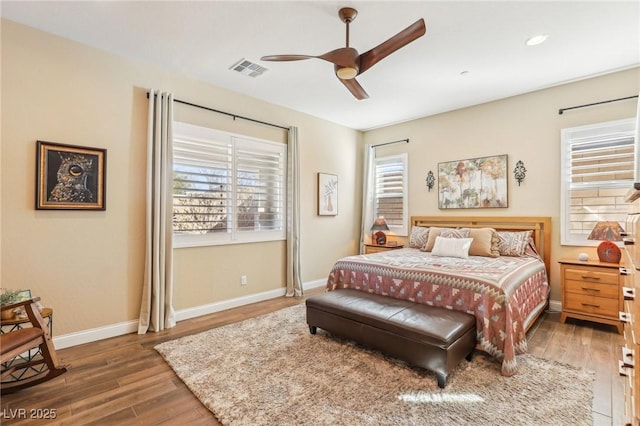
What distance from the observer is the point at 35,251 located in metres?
2.74

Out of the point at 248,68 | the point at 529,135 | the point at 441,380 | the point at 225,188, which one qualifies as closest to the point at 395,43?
the point at 248,68

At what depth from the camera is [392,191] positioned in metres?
5.61

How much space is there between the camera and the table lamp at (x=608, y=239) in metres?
3.25

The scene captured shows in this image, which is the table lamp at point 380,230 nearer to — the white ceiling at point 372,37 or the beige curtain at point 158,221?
the white ceiling at point 372,37

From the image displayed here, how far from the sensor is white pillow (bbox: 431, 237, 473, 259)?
3.73 metres

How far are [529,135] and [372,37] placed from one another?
2722 millimetres

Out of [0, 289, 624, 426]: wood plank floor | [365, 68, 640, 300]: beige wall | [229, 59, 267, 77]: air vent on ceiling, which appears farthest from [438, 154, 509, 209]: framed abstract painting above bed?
[229, 59, 267, 77]: air vent on ceiling

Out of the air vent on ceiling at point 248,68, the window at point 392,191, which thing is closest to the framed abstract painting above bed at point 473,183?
the window at point 392,191

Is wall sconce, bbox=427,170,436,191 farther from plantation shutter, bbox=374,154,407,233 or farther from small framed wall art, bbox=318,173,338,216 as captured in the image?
small framed wall art, bbox=318,173,338,216

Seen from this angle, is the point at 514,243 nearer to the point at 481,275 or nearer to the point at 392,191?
the point at 481,275

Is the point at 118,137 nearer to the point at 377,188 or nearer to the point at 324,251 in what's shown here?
the point at 324,251

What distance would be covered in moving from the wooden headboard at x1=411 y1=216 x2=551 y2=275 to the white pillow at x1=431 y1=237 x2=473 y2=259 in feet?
2.85

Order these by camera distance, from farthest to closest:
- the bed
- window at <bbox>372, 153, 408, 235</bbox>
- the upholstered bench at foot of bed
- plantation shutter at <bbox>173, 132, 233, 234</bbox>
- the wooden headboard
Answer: window at <bbox>372, 153, 408, 235</bbox> < the wooden headboard < plantation shutter at <bbox>173, 132, 233, 234</bbox> < the bed < the upholstered bench at foot of bed

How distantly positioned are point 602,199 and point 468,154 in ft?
5.52
